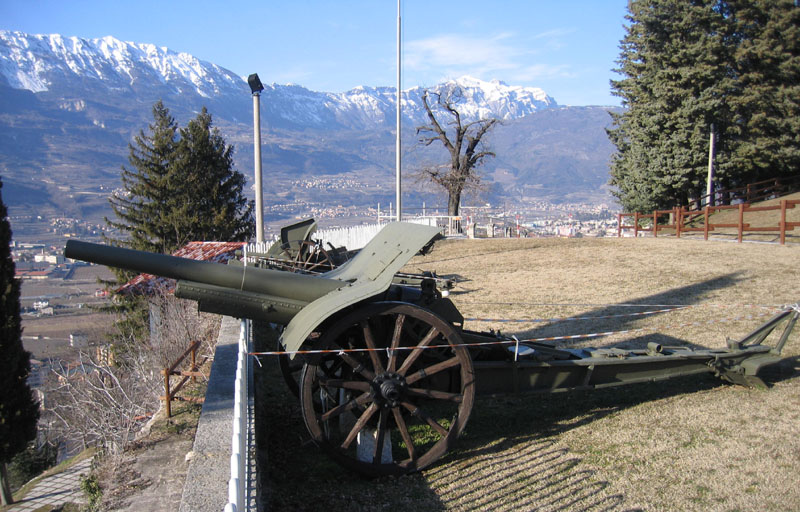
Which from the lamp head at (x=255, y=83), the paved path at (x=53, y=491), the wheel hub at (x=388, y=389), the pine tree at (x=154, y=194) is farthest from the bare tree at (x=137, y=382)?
the pine tree at (x=154, y=194)

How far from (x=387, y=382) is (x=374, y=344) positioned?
30 cm

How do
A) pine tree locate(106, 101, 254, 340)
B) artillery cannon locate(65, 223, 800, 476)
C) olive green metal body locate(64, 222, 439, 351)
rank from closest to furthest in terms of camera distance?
1. artillery cannon locate(65, 223, 800, 476)
2. olive green metal body locate(64, 222, 439, 351)
3. pine tree locate(106, 101, 254, 340)

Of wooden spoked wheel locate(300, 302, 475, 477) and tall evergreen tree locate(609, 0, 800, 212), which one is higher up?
tall evergreen tree locate(609, 0, 800, 212)

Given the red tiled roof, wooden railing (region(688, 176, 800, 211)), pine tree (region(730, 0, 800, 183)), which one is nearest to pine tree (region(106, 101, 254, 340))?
the red tiled roof

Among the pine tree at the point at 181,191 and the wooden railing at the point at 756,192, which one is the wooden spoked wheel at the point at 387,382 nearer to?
the wooden railing at the point at 756,192

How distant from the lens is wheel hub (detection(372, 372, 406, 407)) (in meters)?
4.67

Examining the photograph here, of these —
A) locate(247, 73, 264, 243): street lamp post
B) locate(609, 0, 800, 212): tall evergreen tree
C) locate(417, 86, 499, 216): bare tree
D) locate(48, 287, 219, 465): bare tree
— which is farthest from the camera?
locate(417, 86, 499, 216): bare tree

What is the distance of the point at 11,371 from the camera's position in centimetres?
1226

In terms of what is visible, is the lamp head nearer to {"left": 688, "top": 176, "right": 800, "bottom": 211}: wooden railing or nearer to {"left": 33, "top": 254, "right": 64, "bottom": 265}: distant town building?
{"left": 688, "top": 176, "right": 800, "bottom": 211}: wooden railing

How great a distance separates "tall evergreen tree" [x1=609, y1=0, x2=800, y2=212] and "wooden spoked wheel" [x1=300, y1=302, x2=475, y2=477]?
2753cm

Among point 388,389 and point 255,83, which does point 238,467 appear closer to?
point 388,389

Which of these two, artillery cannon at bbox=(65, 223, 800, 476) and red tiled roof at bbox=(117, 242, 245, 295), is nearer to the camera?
artillery cannon at bbox=(65, 223, 800, 476)

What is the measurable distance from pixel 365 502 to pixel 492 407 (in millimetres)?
2418

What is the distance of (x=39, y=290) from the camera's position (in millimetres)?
73250
